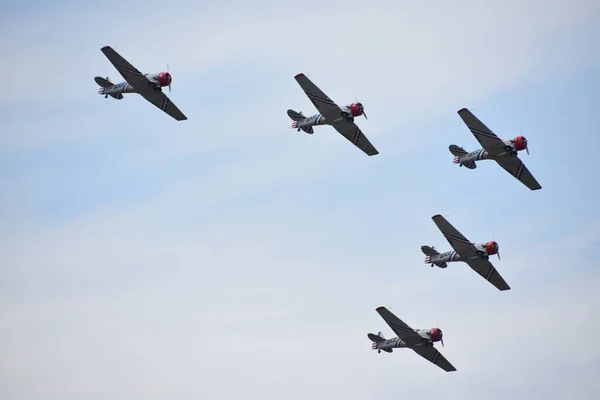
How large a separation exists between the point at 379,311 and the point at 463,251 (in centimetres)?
1129

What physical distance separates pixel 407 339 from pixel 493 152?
69.7 ft

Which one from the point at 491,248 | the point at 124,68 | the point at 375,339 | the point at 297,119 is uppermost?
the point at 297,119

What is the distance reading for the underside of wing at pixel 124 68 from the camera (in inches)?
4094

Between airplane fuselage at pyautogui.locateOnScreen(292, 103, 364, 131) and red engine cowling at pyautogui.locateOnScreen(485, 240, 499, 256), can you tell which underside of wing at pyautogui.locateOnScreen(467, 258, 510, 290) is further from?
airplane fuselage at pyautogui.locateOnScreen(292, 103, 364, 131)

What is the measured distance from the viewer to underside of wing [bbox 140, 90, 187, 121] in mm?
106438

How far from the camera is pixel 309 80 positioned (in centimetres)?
10794

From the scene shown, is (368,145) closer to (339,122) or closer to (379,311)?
(339,122)

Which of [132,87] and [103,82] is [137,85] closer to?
[132,87]

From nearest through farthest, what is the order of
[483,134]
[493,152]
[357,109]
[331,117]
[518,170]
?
[357,109] → [331,117] → [483,134] → [493,152] → [518,170]

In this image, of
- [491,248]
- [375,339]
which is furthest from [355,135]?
[375,339]

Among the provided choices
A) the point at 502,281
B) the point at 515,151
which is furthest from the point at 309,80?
the point at 502,281

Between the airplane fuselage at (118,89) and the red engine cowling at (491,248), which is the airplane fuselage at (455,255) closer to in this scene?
the red engine cowling at (491,248)

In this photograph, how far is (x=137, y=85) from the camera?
10562 cm

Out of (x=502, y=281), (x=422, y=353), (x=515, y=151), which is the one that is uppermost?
(x=515, y=151)
